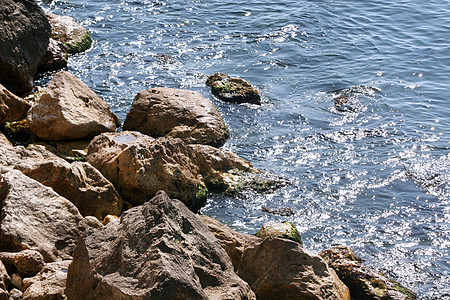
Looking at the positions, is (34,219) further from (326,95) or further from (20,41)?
(326,95)

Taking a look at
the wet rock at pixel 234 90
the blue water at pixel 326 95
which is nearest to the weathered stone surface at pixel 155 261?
the blue water at pixel 326 95

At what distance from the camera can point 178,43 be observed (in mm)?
21891

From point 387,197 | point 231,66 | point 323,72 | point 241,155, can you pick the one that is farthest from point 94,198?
point 323,72

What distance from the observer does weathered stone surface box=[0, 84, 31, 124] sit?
13328mm

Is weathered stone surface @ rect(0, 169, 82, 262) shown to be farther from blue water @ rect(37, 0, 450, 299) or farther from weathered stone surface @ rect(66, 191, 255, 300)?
blue water @ rect(37, 0, 450, 299)

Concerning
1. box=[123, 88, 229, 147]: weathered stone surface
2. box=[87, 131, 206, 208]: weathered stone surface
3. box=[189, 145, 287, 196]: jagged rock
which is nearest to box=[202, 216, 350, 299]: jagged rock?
box=[87, 131, 206, 208]: weathered stone surface

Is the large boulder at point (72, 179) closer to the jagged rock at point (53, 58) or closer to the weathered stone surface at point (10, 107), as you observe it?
the weathered stone surface at point (10, 107)

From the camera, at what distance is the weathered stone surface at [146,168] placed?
11.5 meters

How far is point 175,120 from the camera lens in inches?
596

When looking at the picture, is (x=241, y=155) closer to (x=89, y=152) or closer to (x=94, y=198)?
(x=89, y=152)

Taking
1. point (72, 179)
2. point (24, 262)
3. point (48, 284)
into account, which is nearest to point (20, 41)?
point (72, 179)

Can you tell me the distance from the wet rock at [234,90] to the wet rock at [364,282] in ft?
26.3

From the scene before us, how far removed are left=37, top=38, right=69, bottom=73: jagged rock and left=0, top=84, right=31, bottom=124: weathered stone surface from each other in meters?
4.29

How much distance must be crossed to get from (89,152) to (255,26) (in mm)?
13380
